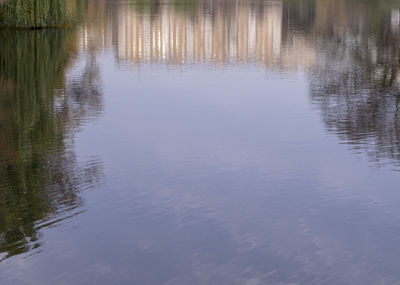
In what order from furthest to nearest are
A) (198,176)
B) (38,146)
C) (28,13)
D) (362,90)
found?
(28,13)
(362,90)
(38,146)
(198,176)

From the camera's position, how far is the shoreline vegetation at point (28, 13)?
38500 millimetres

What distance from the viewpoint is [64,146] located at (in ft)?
45.8

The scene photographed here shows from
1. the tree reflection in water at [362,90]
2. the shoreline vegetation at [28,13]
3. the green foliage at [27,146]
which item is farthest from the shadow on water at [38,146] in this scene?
the shoreline vegetation at [28,13]

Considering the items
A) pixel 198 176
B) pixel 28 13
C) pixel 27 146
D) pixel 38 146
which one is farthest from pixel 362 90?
pixel 28 13

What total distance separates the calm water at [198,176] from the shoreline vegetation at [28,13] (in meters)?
13.5

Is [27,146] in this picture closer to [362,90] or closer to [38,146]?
[38,146]

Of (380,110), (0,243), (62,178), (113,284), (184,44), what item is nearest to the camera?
(113,284)

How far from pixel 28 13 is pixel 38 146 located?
2707 cm

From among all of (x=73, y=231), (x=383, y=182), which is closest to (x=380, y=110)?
(x=383, y=182)

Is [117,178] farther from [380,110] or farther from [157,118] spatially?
[380,110]

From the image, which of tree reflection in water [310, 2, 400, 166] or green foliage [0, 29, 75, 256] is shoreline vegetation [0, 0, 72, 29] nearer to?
green foliage [0, 29, 75, 256]

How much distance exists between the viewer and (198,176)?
40.0 feet

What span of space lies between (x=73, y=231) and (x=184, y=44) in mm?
27690

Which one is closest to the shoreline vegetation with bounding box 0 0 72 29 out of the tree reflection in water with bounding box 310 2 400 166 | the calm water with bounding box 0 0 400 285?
the calm water with bounding box 0 0 400 285
